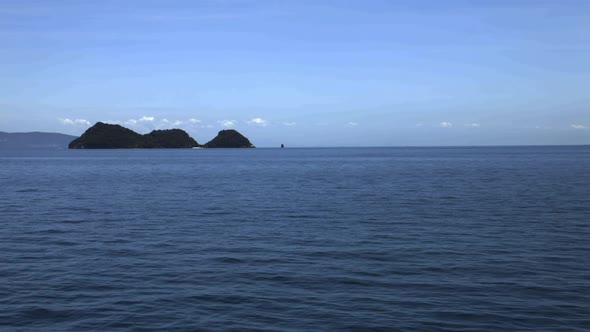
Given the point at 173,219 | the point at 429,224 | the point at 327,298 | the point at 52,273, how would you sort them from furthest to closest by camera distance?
the point at 173,219
the point at 429,224
the point at 52,273
the point at 327,298

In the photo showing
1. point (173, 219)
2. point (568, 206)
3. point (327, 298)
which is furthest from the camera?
point (568, 206)

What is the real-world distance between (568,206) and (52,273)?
4269 centimetres

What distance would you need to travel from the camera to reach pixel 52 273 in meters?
22.5

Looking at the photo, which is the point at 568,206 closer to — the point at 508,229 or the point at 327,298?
the point at 508,229

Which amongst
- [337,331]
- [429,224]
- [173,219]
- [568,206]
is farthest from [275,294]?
[568,206]

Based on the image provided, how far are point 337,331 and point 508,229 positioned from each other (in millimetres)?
22446

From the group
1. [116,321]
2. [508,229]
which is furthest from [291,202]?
[116,321]

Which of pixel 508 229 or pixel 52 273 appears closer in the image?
pixel 52 273

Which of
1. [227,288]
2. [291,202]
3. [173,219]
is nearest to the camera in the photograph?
[227,288]

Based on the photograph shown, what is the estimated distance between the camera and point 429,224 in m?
35.9

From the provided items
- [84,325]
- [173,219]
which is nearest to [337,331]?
[84,325]

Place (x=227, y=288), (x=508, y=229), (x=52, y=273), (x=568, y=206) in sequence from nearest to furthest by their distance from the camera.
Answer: (x=227, y=288) < (x=52, y=273) < (x=508, y=229) < (x=568, y=206)

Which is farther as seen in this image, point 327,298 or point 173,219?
point 173,219

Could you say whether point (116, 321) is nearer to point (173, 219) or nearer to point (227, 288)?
point (227, 288)
